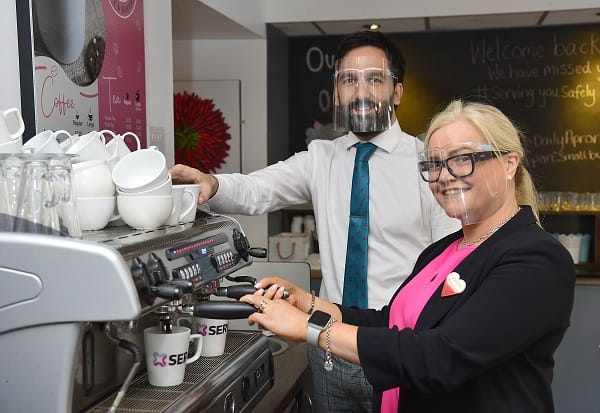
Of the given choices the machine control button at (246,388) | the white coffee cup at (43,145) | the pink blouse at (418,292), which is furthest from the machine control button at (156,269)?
the pink blouse at (418,292)

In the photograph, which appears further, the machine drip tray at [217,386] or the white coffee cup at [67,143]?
the white coffee cup at [67,143]

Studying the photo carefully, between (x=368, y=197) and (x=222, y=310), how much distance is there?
3.17 ft

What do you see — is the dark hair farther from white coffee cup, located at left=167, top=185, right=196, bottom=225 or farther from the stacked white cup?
the stacked white cup

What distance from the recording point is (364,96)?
2188 millimetres

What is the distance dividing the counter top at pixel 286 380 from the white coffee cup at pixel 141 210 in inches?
23.9

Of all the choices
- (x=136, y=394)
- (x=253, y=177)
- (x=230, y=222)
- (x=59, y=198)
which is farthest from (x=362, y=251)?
(x=59, y=198)

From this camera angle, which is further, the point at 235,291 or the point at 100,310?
the point at 235,291

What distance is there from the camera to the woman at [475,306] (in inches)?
55.2

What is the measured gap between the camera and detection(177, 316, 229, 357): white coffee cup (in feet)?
5.55

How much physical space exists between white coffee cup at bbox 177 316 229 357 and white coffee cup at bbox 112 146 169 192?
0.36 m

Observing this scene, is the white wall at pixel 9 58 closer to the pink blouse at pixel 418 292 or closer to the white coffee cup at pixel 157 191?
the white coffee cup at pixel 157 191

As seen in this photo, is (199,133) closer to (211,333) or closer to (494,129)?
(211,333)

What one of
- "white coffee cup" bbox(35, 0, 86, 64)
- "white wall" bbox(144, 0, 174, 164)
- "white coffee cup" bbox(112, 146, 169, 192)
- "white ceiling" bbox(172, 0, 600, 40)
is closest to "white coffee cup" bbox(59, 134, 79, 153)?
"white coffee cup" bbox(112, 146, 169, 192)

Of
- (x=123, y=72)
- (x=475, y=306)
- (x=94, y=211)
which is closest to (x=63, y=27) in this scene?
(x=123, y=72)
